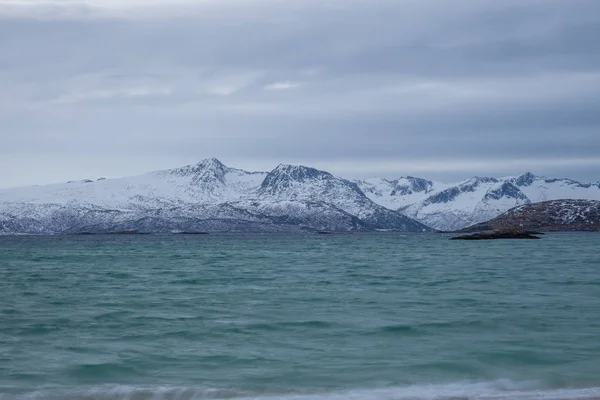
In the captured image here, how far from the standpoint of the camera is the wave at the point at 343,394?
1855cm

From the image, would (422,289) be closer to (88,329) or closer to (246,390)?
(88,329)

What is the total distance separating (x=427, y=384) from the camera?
20.1 metres

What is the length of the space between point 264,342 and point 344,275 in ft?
95.6

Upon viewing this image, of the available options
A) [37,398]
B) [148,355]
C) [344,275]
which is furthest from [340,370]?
[344,275]

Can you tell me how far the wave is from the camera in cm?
1855

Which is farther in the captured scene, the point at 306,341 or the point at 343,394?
the point at 306,341

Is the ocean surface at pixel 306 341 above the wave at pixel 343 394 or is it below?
above

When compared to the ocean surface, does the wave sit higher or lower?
lower

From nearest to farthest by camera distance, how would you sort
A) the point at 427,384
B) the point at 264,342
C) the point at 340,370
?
1. the point at 427,384
2. the point at 340,370
3. the point at 264,342

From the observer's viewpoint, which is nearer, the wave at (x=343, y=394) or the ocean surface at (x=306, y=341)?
the wave at (x=343, y=394)

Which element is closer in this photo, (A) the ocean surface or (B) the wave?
(B) the wave

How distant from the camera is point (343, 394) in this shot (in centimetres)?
1898

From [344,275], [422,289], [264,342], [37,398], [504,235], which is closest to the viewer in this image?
[37,398]

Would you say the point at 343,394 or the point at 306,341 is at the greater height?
the point at 306,341
